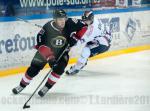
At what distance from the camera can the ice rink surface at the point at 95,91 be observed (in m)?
3.46

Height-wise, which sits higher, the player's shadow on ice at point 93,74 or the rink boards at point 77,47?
the rink boards at point 77,47

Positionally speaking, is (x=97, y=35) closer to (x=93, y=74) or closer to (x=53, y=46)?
(x=93, y=74)

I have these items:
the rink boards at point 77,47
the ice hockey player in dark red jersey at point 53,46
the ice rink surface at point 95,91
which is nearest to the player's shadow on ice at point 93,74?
the ice rink surface at point 95,91

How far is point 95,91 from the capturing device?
407cm

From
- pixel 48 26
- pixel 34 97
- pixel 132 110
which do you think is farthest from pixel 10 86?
pixel 132 110

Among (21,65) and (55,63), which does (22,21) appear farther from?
(55,63)

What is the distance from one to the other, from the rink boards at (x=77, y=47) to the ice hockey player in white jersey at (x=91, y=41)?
0.29m

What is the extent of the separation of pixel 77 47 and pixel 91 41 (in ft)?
2.54

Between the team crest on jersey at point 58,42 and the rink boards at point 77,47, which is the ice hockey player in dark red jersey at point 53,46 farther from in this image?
the rink boards at point 77,47

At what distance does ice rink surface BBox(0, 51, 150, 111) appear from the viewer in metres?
3.46

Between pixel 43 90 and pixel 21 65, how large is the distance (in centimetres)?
142

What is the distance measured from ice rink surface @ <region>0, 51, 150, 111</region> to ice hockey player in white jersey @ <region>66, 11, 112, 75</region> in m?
0.12

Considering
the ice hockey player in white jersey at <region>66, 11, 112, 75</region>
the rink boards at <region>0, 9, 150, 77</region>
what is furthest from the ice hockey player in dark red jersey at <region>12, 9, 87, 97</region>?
the rink boards at <region>0, 9, 150, 77</region>

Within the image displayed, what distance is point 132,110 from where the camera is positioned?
3340mm
